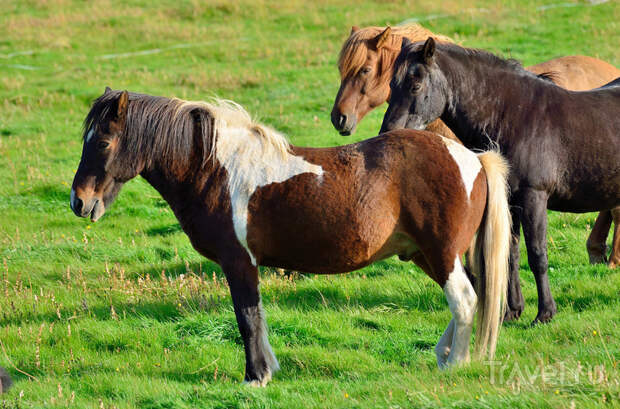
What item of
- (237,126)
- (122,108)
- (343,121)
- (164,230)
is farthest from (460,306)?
(164,230)

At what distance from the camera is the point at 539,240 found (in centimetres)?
617

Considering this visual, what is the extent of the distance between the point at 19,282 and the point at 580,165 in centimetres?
597

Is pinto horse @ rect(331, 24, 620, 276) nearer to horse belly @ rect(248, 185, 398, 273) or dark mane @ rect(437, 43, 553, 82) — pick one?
dark mane @ rect(437, 43, 553, 82)

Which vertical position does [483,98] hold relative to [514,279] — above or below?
above

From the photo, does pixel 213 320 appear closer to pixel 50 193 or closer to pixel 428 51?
pixel 428 51

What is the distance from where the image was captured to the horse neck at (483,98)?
248 inches

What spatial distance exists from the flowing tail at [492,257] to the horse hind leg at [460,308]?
0.13 metres

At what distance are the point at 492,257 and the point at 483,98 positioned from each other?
179cm

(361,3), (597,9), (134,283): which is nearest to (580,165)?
(134,283)

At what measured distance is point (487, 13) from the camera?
944 inches

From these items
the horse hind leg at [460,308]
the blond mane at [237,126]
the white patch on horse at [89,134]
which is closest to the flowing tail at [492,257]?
the horse hind leg at [460,308]

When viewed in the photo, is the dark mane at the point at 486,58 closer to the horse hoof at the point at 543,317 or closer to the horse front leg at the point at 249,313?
the horse hoof at the point at 543,317

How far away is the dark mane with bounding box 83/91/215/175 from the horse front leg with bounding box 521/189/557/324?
2818 mm

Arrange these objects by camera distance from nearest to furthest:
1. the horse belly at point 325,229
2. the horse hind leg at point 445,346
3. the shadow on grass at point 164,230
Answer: the horse belly at point 325,229
the horse hind leg at point 445,346
the shadow on grass at point 164,230
